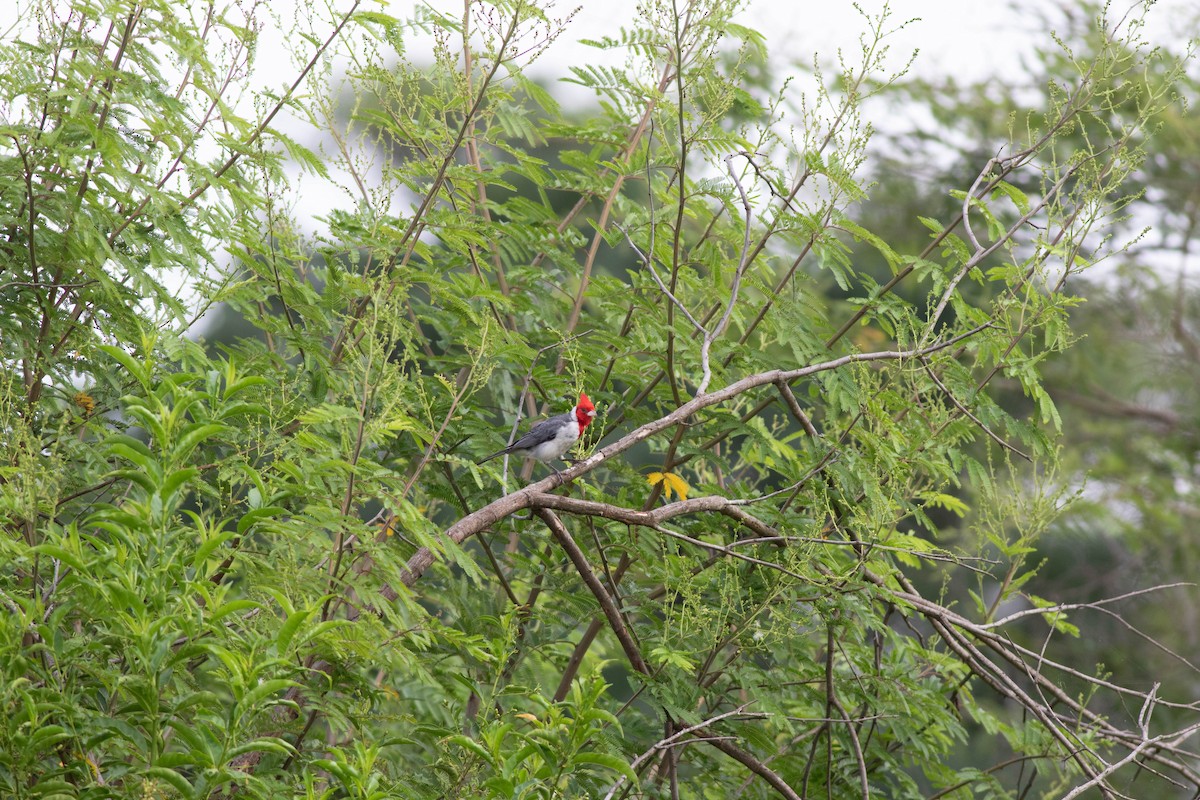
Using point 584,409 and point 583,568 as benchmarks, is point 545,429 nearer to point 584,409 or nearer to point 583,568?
point 584,409

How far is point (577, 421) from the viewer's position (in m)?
5.05

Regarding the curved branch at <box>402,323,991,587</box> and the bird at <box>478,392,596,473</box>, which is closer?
the curved branch at <box>402,323,991,587</box>

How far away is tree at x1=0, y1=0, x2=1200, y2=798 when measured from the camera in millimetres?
2928

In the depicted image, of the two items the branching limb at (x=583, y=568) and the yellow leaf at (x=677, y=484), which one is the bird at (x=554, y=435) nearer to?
the yellow leaf at (x=677, y=484)

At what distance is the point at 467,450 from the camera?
462 centimetres

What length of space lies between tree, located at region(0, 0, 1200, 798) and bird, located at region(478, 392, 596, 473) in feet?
0.59

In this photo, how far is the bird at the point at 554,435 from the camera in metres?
4.91

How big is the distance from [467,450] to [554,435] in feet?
1.85

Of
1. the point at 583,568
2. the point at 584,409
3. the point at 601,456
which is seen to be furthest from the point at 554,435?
the point at 583,568

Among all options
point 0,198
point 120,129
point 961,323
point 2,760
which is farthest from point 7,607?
point 961,323

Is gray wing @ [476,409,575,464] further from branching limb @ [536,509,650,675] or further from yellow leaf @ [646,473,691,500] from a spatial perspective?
branching limb @ [536,509,650,675]

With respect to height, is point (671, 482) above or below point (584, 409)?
below

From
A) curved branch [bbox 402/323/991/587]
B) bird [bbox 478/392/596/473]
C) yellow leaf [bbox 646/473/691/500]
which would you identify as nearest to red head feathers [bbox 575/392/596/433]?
bird [bbox 478/392/596/473]

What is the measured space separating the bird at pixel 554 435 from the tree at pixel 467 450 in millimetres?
180
